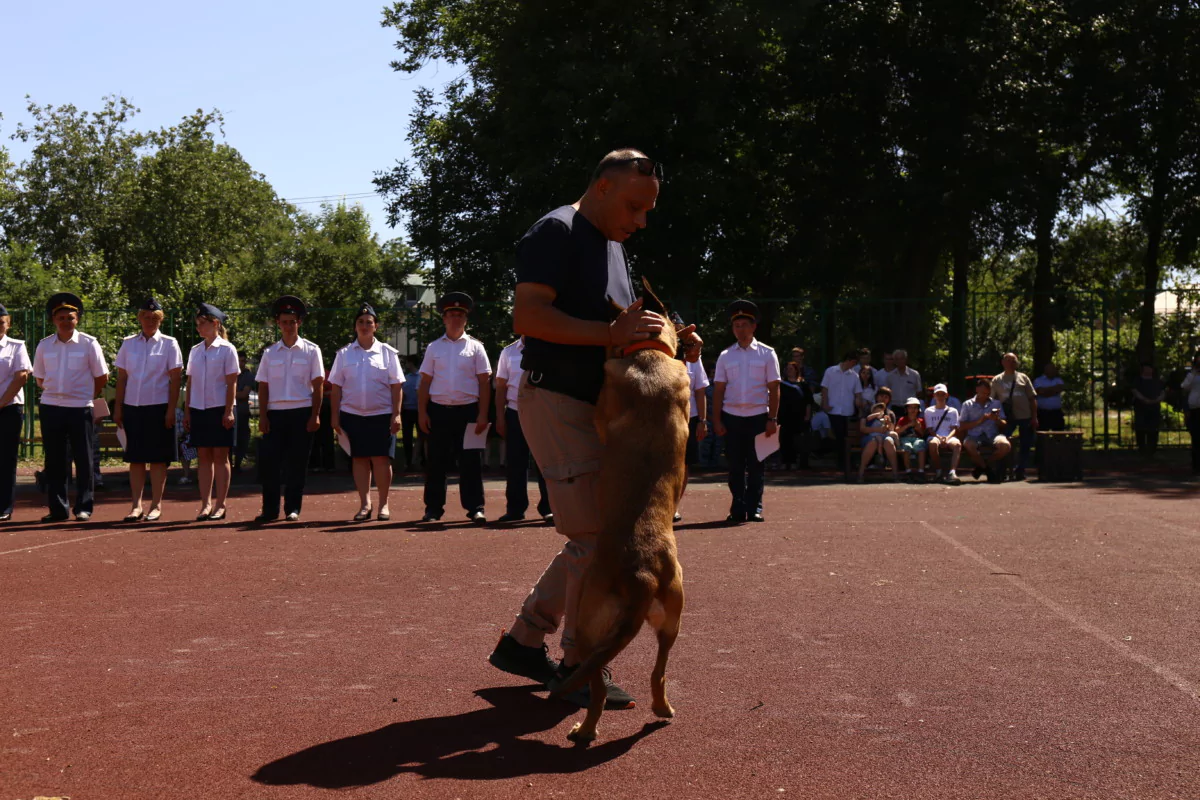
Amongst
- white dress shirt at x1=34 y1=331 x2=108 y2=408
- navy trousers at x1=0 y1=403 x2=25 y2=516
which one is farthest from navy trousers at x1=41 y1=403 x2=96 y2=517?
navy trousers at x1=0 y1=403 x2=25 y2=516

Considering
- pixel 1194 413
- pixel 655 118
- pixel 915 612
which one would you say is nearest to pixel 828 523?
pixel 915 612

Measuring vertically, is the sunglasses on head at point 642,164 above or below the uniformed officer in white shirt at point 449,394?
above

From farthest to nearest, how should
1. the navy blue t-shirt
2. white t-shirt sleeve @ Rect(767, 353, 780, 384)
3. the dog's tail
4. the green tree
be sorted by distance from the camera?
the green tree, white t-shirt sleeve @ Rect(767, 353, 780, 384), the navy blue t-shirt, the dog's tail

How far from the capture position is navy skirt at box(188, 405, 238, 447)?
1278 centimetres

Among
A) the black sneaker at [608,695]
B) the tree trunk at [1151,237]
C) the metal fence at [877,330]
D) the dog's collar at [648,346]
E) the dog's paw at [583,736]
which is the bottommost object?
the dog's paw at [583,736]

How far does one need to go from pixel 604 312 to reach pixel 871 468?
52.4 ft

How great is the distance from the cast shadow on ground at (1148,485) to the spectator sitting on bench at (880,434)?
2.35 metres

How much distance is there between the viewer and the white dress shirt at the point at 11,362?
41.2ft

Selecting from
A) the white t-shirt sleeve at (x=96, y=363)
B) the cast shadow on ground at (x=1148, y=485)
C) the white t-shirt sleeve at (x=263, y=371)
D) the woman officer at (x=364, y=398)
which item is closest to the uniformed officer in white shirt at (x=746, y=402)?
the woman officer at (x=364, y=398)

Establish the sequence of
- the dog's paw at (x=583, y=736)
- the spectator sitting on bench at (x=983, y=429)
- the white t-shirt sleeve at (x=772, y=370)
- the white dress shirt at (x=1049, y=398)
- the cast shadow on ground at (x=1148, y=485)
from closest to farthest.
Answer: the dog's paw at (x=583, y=736), the white t-shirt sleeve at (x=772, y=370), the cast shadow on ground at (x=1148, y=485), the spectator sitting on bench at (x=983, y=429), the white dress shirt at (x=1049, y=398)

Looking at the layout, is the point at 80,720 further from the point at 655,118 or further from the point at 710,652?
the point at 655,118

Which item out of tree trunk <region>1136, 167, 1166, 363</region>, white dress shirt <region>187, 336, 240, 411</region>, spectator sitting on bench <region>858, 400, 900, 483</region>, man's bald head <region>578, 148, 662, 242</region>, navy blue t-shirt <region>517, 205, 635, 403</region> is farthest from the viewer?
tree trunk <region>1136, 167, 1166, 363</region>

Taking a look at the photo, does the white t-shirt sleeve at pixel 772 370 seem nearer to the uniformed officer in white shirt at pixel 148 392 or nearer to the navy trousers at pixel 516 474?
the navy trousers at pixel 516 474

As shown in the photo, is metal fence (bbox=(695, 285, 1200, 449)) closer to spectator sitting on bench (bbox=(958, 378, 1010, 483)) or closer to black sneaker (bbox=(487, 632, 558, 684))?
spectator sitting on bench (bbox=(958, 378, 1010, 483))
